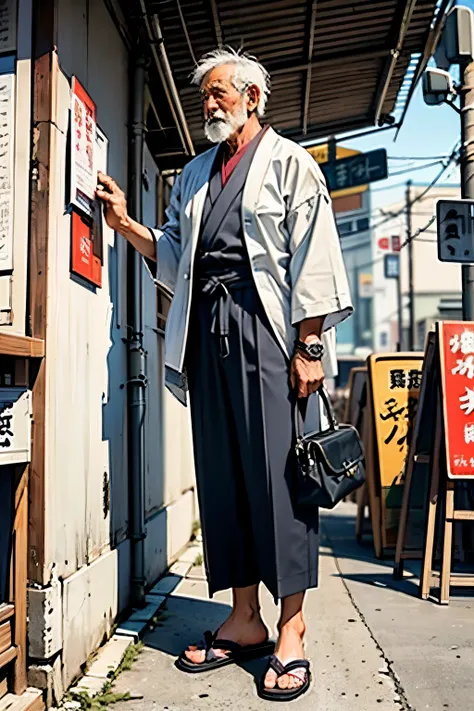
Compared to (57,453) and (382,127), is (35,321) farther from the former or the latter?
(382,127)

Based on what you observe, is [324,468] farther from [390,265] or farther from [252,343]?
[390,265]

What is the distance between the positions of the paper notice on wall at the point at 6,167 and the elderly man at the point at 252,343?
1.73 feet

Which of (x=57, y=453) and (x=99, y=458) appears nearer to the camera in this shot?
(x=57, y=453)

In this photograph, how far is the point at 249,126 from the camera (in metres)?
2.99

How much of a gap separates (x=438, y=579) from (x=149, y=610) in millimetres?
1562

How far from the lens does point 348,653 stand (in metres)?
3.05

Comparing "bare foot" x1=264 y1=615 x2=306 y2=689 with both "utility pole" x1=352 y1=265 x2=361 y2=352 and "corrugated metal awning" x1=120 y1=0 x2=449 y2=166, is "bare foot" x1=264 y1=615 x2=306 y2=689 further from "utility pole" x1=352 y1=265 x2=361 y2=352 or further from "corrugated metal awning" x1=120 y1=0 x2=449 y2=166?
"utility pole" x1=352 y1=265 x2=361 y2=352

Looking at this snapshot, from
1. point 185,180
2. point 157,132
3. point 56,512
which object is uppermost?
point 157,132

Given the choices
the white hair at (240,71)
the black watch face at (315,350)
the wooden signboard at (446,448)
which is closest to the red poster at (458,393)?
the wooden signboard at (446,448)

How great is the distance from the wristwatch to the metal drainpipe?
4.02 ft

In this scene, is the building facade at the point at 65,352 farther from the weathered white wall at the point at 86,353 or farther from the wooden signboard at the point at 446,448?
the wooden signboard at the point at 446,448

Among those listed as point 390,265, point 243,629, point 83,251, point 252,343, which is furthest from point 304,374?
point 390,265

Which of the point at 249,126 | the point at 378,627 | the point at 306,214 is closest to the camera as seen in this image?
the point at 306,214

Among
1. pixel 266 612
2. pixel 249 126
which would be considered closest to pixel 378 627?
pixel 266 612
